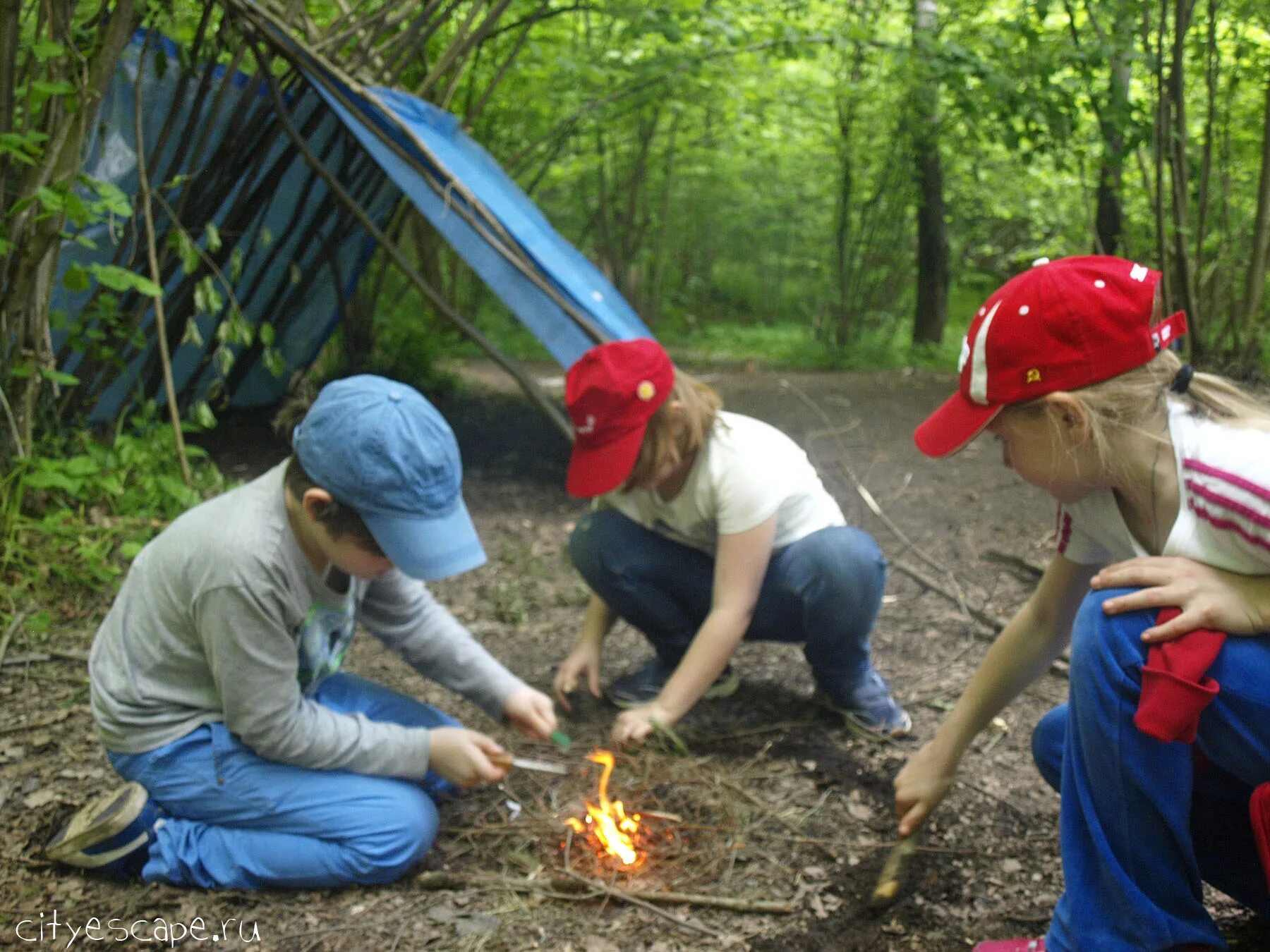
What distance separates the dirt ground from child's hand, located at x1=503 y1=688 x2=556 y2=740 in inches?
7.3

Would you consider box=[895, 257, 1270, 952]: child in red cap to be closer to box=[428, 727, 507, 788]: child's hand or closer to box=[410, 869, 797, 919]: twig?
box=[410, 869, 797, 919]: twig

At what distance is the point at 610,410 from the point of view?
2191 mm

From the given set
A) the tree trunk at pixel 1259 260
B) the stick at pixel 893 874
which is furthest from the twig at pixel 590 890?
the tree trunk at pixel 1259 260

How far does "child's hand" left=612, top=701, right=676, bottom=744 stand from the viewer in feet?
7.27

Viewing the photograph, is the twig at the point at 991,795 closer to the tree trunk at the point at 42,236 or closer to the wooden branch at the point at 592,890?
the wooden branch at the point at 592,890

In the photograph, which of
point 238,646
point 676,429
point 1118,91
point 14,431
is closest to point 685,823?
point 676,429

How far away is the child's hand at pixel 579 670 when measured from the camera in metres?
2.64

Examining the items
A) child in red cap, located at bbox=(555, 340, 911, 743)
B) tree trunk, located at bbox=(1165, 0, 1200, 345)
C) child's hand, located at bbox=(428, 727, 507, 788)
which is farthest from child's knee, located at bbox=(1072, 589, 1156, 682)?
tree trunk, located at bbox=(1165, 0, 1200, 345)

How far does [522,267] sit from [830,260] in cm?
649

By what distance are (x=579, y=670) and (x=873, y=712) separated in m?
0.77

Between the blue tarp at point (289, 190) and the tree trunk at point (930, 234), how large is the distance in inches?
151

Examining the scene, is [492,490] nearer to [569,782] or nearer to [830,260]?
[569,782]

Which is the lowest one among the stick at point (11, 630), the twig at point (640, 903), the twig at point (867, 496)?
the twig at point (867, 496)

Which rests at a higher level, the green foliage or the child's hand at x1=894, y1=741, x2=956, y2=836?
the child's hand at x1=894, y1=741, x2=956, y2=836
